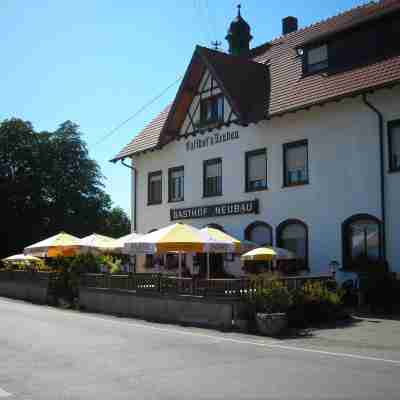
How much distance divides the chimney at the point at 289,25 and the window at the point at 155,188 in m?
9.68

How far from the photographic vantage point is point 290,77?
24.3 metres

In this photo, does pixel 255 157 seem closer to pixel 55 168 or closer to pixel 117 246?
pixel 117 246

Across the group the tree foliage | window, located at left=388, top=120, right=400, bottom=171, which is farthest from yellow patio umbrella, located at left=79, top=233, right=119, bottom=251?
the tree foliage

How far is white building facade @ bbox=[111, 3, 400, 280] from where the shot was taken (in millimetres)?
20156

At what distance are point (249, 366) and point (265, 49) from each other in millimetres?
21666

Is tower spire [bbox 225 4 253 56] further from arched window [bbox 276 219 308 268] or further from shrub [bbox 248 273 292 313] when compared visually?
shrub [bbox 248 273 292 313]

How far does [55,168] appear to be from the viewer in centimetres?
5169

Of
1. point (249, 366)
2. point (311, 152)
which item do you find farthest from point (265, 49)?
point (249, 366)

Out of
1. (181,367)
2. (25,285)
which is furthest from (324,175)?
(25,285)

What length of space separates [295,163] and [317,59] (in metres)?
3.99

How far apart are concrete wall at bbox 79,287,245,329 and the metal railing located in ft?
0.71

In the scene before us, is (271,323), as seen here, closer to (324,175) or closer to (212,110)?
(324,175)

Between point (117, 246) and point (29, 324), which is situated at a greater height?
point (117, 246)

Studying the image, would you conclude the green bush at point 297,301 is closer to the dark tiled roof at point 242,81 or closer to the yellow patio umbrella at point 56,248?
the dark tiled roof at point 242,81
